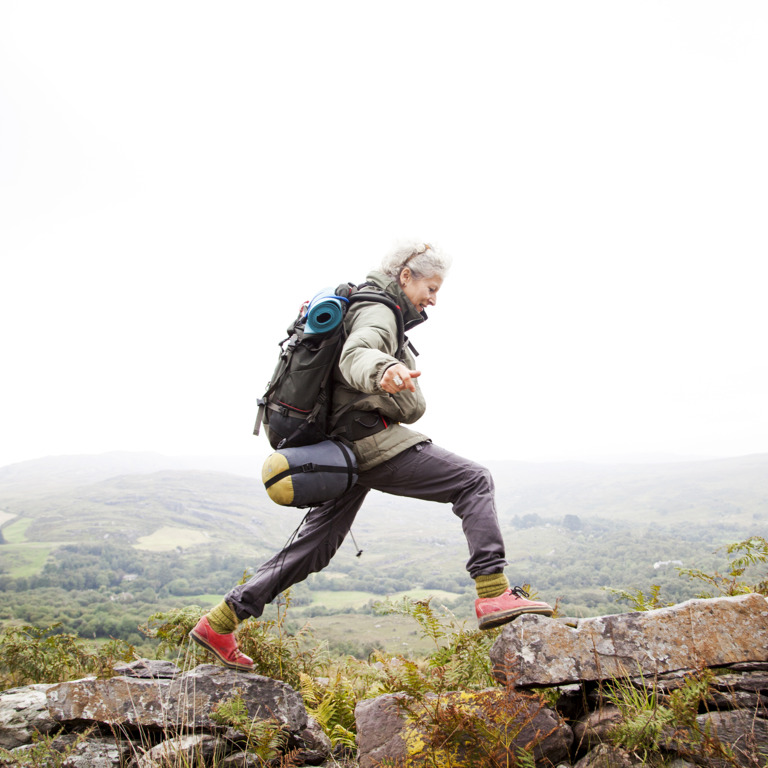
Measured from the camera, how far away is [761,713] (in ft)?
8.60

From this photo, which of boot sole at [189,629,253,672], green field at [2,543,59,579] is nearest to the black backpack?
boot sole at [189,629,253,672]

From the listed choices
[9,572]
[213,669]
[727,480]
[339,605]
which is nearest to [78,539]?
[9,572]

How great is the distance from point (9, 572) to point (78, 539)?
173ft

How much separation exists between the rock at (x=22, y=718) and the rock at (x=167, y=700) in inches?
5.8

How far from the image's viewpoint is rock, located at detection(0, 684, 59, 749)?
3305 millimetres

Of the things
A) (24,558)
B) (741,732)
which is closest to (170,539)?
(24,558)

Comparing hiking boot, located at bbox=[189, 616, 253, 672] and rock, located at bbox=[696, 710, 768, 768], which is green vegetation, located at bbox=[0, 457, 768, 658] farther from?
hiking boot, located at bbox=[189, 616, 253, 672]

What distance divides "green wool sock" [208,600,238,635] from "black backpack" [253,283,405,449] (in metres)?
1.32

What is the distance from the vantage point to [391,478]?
3643mm

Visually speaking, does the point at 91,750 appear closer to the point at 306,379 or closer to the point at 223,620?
the point at 223,620

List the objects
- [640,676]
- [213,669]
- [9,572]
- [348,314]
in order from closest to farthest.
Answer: [640,676] < [348,314] < [213,669] < [9,572]

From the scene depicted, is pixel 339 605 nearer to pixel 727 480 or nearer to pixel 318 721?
pixel 318 721

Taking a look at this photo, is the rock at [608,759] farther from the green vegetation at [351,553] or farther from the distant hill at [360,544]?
the distant hill at [360,544]

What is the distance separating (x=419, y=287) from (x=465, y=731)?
288cm
